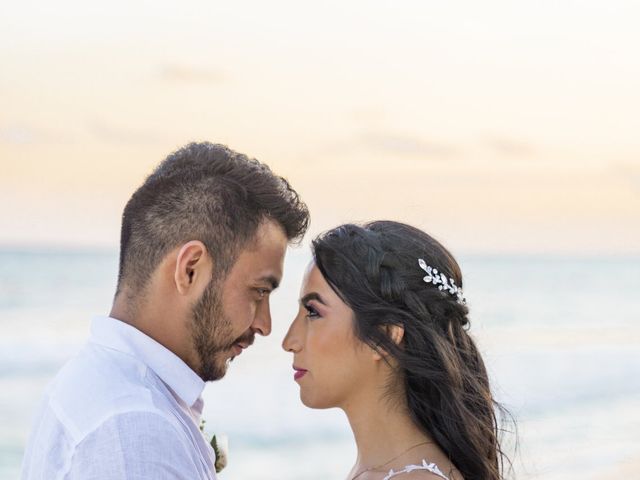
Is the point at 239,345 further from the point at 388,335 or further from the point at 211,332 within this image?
the point at 388,335

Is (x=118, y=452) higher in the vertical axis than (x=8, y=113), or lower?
lower

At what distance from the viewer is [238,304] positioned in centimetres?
260

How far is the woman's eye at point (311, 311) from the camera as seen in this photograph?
3.22m

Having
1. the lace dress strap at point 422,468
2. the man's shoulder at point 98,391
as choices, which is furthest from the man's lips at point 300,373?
the man's shoulder at point 98,391

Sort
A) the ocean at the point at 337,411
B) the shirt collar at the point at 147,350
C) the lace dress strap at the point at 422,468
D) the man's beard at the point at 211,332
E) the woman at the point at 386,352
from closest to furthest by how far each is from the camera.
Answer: the shirt collar at the point at 147,350
the man's beard at the point at 211,332
the lace dress strap at the point at 422,468
the woman at the point at 386,352
the ocean at the point at 337,411

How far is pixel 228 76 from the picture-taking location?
23.5m

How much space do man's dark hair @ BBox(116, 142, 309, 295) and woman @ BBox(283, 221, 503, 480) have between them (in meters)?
0.53

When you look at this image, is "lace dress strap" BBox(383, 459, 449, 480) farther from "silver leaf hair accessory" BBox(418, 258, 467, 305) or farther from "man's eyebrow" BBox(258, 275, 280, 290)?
"man's eyebrow" BBox(258, 275, 280, 290)

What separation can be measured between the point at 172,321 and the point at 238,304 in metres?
0.20

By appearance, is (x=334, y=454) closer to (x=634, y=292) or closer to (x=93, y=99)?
(x=93, y=99)

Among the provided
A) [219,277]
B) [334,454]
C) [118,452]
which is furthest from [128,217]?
[334,454]

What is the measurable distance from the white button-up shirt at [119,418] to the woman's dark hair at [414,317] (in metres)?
0.87

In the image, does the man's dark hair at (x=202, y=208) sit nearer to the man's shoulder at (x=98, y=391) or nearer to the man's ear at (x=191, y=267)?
the man's ear at (x=191, y=267)

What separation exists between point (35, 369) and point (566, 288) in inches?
825
